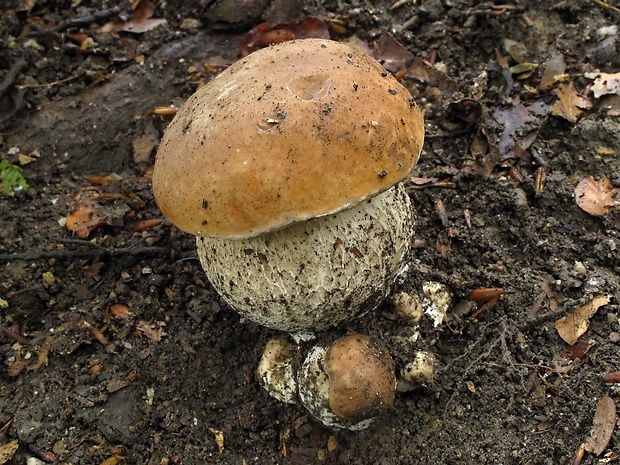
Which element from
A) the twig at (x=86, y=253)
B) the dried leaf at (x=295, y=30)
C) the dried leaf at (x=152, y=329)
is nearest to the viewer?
the dried leaf at (x=152, y=329)

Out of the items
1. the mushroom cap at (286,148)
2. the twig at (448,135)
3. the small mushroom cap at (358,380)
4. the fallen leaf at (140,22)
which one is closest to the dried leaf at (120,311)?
the mushroom cap at (286,148)

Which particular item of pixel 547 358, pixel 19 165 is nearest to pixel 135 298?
pixel 19 165

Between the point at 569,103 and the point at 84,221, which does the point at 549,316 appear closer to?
the point at 569,103

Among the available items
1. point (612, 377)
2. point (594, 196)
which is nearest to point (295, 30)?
point (594, 196)

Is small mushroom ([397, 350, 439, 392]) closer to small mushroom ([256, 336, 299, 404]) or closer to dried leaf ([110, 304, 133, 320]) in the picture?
small mushroom ([256, 336, 299, 404])

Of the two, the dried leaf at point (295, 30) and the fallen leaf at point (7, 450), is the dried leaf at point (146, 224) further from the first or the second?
the dried leaf at point (295, 30)

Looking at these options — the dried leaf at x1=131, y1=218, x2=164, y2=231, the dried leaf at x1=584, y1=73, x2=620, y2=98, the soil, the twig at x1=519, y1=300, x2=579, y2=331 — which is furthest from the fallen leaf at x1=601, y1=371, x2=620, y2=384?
the dried leaf at x1=131, y1=218, x2=164, y2=231

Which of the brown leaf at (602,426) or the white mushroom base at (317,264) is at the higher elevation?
the white mushroom base at (317,264)
